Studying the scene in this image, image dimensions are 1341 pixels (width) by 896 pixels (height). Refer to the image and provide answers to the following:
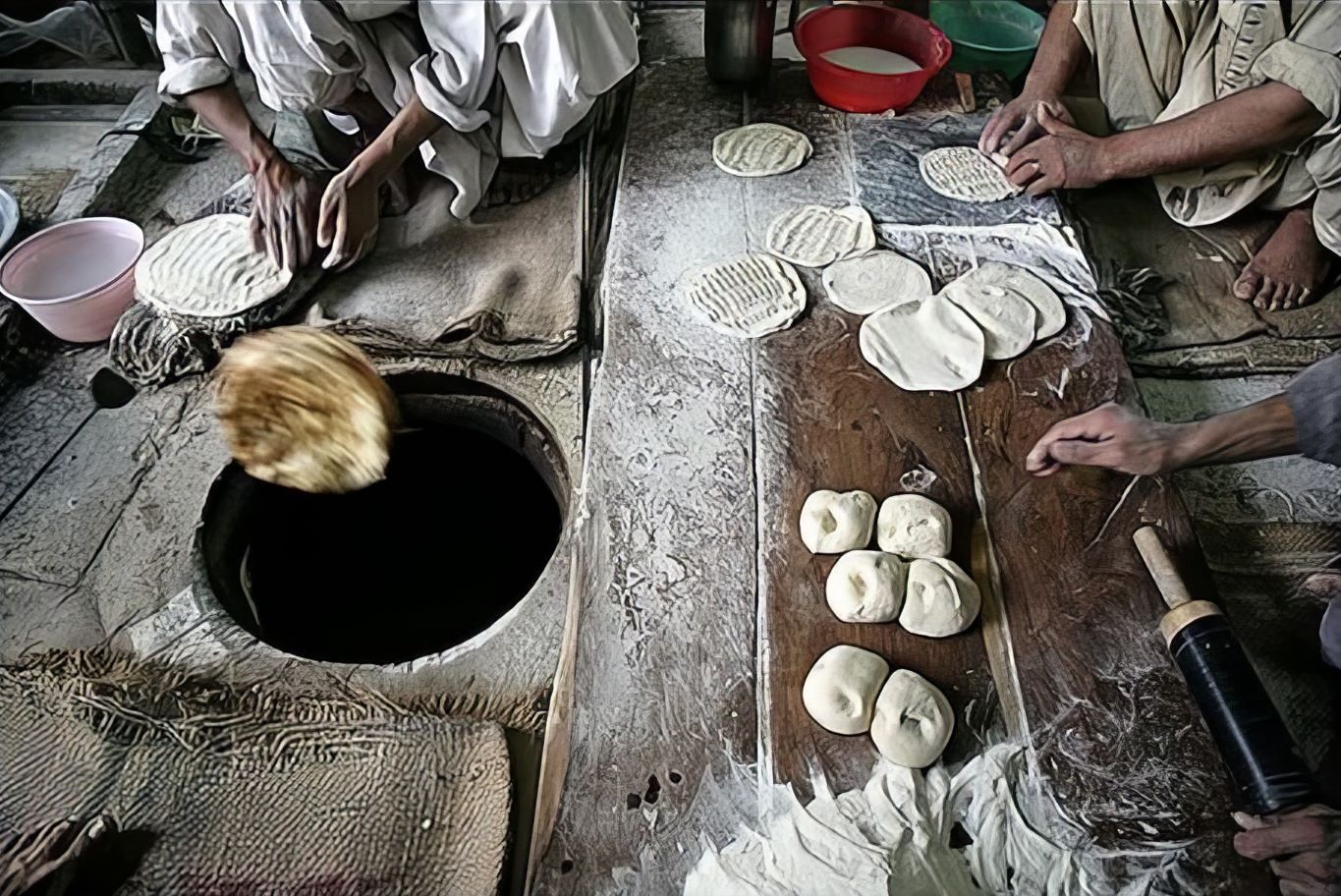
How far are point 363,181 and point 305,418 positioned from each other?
2.68ft

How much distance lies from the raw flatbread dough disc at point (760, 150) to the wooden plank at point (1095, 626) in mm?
1013

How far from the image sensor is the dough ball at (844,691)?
1.53m

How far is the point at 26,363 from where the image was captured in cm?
250

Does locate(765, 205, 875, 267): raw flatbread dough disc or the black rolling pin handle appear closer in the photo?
the black rolling pin handle

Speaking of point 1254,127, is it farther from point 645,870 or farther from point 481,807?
point 481,807

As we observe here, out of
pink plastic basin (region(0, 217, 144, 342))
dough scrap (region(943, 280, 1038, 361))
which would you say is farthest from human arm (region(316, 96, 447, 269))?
dough scrap (region(943, 280, 1038, 361))

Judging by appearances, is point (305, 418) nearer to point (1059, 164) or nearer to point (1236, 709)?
point (1236, 709)

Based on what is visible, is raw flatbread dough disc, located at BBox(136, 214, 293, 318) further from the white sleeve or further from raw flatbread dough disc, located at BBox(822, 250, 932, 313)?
raw flatbread dough disc, located at BBox(822, 250, 932, 313)

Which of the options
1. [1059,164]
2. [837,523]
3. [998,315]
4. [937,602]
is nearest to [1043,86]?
[1059,164]

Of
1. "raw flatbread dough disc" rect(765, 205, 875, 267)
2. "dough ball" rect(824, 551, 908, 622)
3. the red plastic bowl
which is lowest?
"dough ball" rect(824, 551, 908, 622)

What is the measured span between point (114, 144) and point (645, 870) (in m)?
3.12

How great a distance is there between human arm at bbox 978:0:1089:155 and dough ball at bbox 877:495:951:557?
57.1 inches

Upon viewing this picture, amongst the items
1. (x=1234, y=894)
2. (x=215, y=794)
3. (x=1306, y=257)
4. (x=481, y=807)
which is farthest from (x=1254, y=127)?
(x=215, y=794)

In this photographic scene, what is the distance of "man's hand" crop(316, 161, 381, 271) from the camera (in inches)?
97.8
